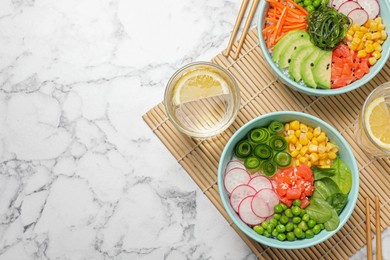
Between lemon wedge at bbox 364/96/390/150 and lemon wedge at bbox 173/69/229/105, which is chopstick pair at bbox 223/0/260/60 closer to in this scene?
lemon wedge at bbox 173/69/229/105

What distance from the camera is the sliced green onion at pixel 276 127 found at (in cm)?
244

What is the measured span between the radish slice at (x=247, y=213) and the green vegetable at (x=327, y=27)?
789 mm

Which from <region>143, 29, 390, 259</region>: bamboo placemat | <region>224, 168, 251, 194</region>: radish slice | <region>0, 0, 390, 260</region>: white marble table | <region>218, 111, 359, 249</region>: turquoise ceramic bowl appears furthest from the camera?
<region>0, 0, 390, 260</region>: white marble table

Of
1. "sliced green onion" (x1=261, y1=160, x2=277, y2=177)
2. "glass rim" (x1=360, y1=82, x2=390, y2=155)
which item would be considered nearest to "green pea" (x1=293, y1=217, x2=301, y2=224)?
"sliced green onion" (x1=261, y1=160, x2=277, y2=177)

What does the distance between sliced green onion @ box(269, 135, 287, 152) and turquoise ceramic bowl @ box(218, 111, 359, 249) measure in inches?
3.4

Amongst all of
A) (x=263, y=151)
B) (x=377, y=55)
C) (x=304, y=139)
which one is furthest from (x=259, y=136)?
(x=377, y=55)

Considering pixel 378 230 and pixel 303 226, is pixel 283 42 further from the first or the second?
pixel 378 230

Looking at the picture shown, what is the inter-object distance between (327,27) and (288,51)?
0.20 metres

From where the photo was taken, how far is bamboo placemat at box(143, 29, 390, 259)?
100 inches

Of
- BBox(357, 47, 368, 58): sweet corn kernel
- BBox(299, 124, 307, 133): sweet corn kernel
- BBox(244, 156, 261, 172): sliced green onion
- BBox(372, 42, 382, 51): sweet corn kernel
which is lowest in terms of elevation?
BBox(299, 124, 307, 133): sweet corn kernel

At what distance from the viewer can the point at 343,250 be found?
8.36ft

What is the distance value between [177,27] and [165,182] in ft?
2.65

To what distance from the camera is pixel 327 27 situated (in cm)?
241

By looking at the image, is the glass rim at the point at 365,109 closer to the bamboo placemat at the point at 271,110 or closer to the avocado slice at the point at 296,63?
the bamboo placemat at the point at 271,110
